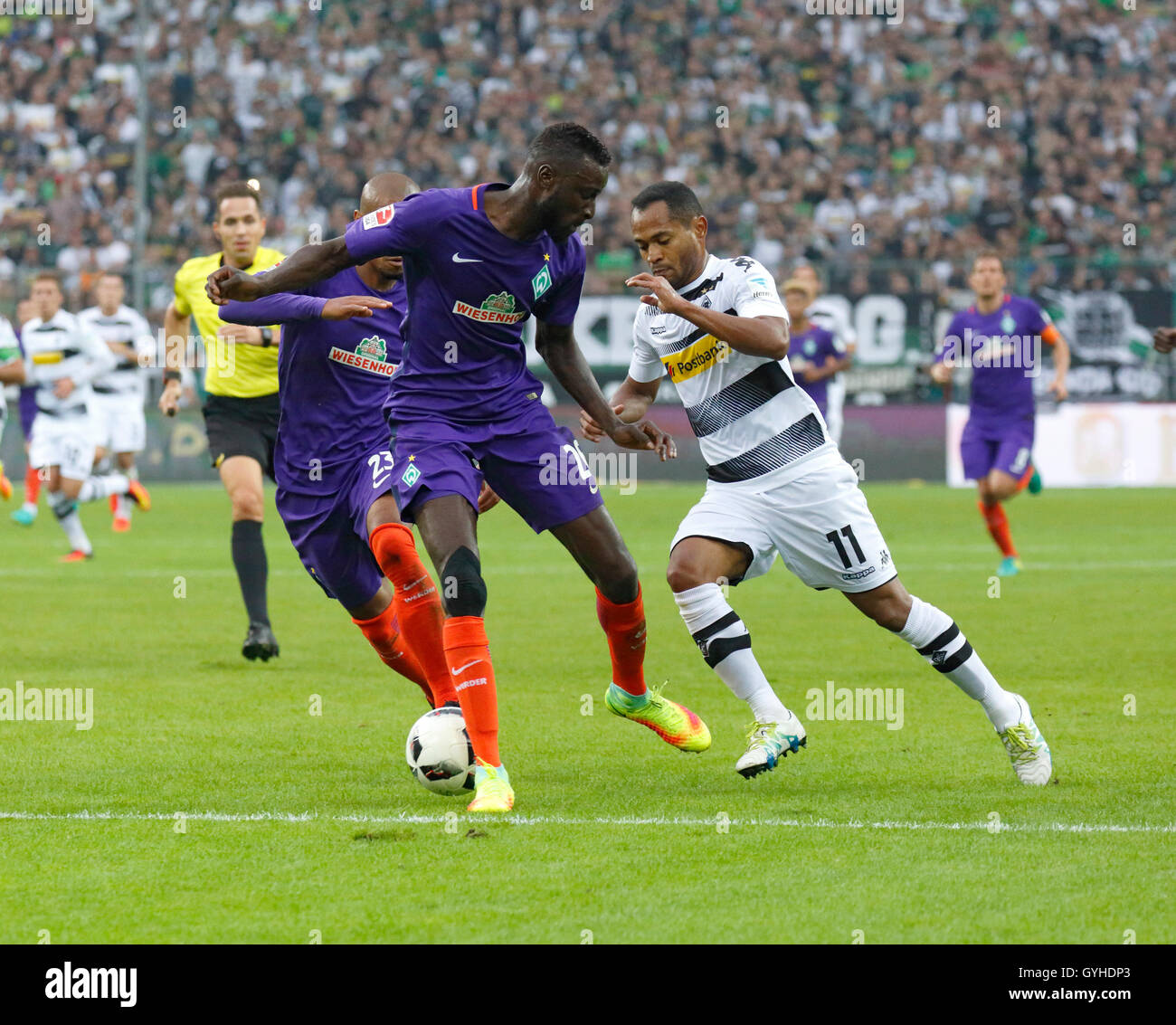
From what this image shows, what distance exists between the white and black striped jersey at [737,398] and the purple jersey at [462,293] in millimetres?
452

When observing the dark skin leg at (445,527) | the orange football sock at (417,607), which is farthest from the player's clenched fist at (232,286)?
the orange football sock at (417,607)

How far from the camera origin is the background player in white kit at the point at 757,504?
19.8 ft

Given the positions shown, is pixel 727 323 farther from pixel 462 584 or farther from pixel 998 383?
pixel 998 383

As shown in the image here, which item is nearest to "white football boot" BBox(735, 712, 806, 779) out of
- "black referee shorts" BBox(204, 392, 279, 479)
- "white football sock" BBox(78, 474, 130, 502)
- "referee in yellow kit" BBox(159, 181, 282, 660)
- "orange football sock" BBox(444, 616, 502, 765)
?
"orange football sock" BBox(444, 616, 502, 765)

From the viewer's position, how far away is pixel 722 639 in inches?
241

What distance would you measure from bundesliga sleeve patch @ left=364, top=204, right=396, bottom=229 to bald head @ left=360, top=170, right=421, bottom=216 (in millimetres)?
618

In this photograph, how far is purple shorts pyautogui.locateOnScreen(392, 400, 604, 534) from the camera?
19.5ft

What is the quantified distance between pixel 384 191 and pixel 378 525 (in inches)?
49.7

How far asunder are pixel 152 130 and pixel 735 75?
9.43 metres

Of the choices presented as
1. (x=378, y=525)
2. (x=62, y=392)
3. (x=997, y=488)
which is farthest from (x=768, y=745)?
(x=62, y=392)

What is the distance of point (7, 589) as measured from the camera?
13.0 m

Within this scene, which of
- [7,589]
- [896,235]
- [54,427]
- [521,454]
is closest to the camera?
[521,454]

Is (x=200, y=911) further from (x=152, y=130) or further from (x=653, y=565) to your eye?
(x=152, y=130)

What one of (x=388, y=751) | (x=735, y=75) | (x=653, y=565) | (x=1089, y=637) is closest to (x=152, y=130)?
(x=735, y=75)
